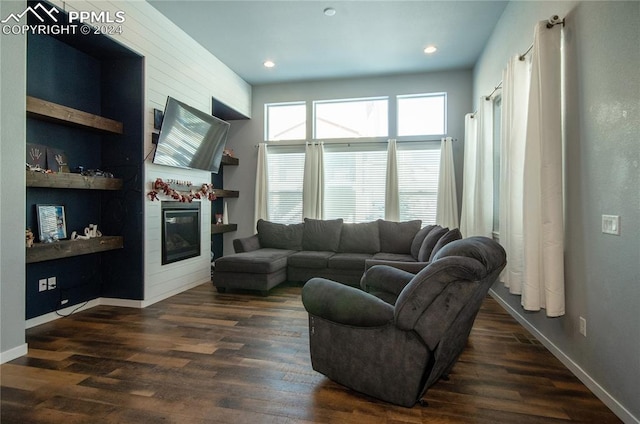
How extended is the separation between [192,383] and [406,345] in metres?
1.38

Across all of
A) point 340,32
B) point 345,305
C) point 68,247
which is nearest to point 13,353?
point 68,247

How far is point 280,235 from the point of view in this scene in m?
5.44

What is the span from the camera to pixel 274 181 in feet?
20.2

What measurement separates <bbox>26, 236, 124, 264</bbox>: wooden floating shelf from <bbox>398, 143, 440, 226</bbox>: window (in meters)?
4.10

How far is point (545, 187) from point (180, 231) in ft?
13.2

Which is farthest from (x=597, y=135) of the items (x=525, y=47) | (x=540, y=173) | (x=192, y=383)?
(x=192, y=383)

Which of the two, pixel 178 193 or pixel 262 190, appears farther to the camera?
pixel 262 190

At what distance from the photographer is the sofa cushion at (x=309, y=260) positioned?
476 centimetres

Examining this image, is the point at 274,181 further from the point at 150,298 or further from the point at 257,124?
the point at 150,298

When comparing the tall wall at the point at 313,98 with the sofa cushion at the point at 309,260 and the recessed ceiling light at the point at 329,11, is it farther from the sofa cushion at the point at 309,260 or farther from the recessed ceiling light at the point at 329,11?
the recessed ceiling light at the point at 329,11

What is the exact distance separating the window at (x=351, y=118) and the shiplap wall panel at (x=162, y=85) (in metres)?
1.85

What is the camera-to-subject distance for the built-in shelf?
554cm

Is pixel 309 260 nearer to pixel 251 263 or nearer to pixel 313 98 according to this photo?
pixel 251 263

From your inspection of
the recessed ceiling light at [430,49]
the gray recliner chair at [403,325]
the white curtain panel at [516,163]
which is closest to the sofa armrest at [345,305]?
the gray recliner chair at [403,325]
